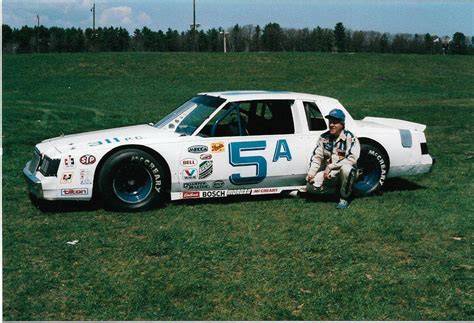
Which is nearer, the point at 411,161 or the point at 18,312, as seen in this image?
the point at 18,312

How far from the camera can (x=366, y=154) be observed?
26.1 ft

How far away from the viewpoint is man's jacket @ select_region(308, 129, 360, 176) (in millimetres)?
7465

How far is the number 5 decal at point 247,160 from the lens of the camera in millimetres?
7336

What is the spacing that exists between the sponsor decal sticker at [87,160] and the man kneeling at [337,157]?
8.46ft

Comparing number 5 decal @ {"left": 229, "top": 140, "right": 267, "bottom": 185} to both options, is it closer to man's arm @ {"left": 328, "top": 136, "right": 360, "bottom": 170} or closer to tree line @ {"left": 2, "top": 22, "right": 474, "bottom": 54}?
man's arm @ {"left": 328, "top": 136, "right": 360, "bottom": 170}

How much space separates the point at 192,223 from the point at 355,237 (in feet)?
5.77

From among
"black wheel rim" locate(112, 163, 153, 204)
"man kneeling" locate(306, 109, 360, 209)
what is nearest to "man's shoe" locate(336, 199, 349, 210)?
"man kneeling" locate(306, 109, 360, 209)

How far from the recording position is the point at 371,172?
8.09 m

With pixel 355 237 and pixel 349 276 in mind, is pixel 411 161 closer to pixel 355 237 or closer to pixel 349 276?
pixel 355 237

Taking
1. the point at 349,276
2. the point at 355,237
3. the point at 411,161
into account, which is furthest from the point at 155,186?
the point at 411,161

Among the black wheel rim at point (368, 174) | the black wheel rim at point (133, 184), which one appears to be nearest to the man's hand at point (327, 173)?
the black wheel rim at point (368, 174)

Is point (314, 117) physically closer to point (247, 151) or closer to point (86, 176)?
point (247, 151)

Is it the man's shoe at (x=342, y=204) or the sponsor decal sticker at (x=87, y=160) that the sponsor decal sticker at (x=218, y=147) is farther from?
the man's shoe at (x=342, y=204)

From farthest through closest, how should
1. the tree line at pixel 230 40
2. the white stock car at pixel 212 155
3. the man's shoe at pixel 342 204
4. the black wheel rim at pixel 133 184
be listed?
the tree line at pixel 230 40 → the man's shoe at pixel 342 204 → the black wheel rim at pixel 133 184 → the white stock car at pixel 212 155
